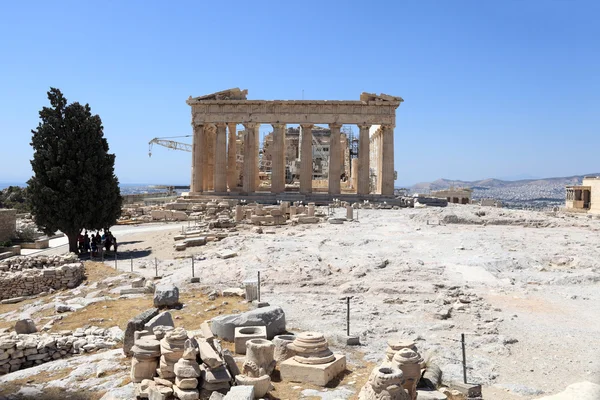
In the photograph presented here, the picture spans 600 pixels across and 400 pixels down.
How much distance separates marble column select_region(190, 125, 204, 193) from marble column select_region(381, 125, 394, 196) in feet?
49.9

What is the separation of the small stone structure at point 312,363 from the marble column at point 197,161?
115 ft

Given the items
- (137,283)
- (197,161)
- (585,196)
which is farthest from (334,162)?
(585,196)

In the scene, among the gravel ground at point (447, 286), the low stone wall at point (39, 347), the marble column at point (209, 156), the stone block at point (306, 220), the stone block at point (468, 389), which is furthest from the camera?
the marble column at point (209, 156)

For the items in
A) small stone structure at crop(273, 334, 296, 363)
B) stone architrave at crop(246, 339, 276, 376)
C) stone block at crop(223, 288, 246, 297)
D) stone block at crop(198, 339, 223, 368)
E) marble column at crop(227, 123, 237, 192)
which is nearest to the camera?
Result: stone block at crop(198, 339, 223, 368)

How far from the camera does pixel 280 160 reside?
42969mm

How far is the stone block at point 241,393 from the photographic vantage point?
720cm

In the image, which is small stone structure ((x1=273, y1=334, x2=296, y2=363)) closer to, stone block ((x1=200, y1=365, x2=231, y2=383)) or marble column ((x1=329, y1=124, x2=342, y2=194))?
stone block ((x1=200, y1=365, x2=231, y2=383))

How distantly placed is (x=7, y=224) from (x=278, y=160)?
21.0 meters

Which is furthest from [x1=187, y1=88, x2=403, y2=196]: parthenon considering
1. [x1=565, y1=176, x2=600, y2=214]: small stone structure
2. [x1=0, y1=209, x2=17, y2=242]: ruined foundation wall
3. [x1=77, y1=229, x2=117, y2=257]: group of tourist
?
[x1=565, y1=176, x2=600, y2=214]: small stone structure

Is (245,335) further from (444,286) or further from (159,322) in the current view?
(444,286)

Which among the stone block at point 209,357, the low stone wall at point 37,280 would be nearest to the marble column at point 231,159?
the low stone wall at point 37,280

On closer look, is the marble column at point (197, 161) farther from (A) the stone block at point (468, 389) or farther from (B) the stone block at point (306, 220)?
(A) the stone block at point (468, 389)

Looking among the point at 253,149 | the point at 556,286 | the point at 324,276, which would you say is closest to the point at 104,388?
the point at 324,276

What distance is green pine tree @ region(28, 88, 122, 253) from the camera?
2312cm
